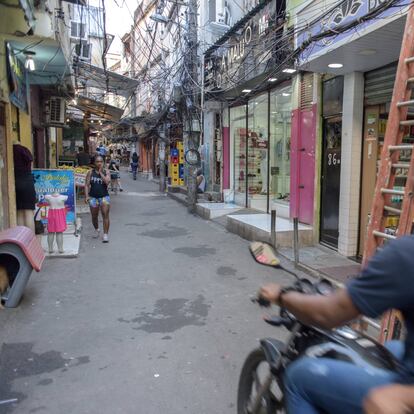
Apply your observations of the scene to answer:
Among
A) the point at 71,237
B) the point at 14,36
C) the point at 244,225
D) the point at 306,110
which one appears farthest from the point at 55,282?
the point at 306,110

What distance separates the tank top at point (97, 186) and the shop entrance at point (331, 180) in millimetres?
4682

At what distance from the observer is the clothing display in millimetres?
7641

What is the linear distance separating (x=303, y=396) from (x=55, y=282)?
5.32 metres

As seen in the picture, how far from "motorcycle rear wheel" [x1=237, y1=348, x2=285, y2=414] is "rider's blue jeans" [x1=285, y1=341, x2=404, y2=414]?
458mm

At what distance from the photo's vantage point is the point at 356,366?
1.77 metres

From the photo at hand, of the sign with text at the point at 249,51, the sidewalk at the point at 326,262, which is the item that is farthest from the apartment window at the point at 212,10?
the sidewalk at the point at 326,262

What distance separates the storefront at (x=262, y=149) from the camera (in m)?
11.4

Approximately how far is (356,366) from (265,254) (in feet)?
2.63

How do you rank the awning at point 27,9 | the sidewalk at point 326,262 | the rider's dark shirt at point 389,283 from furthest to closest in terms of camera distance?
1. the sidewalk at point 326,262
2. the awning at point 27,9
3. the rider's dark shirt at point 389,283

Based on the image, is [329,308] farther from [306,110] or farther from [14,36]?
[306,110]

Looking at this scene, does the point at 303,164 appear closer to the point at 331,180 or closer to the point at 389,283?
the point at 331,180

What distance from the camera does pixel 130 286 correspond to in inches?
248

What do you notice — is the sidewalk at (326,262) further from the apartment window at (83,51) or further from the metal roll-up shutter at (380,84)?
the apartment window at (83,51)

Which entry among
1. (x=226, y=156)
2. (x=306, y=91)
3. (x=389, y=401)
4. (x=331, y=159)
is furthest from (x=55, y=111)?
(x=389, y=401)
